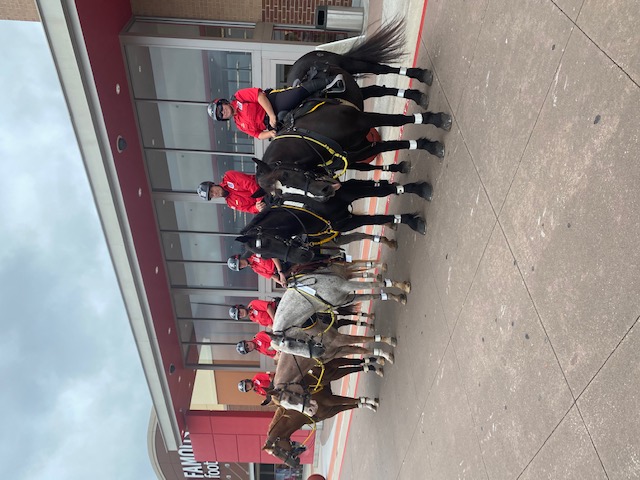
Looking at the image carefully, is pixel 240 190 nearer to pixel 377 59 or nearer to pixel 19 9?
pixel 377 59

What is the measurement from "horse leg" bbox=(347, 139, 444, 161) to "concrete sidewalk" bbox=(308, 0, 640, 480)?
15 cm

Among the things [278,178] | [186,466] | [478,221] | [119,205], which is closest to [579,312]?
[478,221]

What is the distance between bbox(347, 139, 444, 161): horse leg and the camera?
16.0 ft

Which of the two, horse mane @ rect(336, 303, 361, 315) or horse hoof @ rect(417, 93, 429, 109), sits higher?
horse hoof @ rect(417, 93, 429, 109)

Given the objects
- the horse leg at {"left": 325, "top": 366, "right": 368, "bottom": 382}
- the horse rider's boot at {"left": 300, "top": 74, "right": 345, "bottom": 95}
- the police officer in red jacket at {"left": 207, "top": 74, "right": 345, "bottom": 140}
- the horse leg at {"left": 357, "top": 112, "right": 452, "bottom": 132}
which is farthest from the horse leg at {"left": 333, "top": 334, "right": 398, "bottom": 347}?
the horse rider's boot at {"left": 300, "top": 74, "right": 345, "bottom": 95}

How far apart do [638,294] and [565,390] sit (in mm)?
786

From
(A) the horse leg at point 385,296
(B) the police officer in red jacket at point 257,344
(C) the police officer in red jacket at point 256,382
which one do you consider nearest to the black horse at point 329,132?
(A) the horse leg at point 385,296

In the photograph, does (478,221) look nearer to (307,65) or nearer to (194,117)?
(307,65)

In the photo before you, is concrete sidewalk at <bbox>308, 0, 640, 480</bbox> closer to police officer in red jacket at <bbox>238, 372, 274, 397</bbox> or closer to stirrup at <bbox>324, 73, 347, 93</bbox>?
stirrup at <bbox>324, 73, 347, 93</bbox>

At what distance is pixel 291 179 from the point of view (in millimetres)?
4223

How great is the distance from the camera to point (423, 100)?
5312mm

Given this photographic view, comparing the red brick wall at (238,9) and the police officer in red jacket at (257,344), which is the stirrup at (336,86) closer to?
the red brick wall at (238,9)

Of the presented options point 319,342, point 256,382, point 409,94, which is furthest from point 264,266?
point 256,382

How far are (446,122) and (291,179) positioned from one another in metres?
1.57
